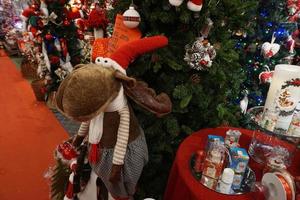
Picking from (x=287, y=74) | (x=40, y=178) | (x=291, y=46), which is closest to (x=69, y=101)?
(x=287, y=74)

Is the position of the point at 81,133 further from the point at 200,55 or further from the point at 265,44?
the point at 265,44

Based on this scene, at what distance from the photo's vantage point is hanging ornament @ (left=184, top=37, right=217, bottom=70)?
51.4 inches

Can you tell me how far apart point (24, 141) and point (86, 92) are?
188 centimetres

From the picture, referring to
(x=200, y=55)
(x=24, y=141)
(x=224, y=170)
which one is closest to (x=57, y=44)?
(x=24, y=141)

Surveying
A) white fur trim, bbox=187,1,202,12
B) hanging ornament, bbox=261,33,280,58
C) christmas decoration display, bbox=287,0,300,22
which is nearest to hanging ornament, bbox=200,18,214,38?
white fur trim, bbox=187,1,202,12

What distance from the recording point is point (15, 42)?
4.98 m

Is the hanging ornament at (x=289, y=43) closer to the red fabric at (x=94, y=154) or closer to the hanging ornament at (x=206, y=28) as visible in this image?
the hanging ornament at (x=206, y=28)

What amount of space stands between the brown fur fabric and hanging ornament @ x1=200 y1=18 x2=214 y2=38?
58 cm

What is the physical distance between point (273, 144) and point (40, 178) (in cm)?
175

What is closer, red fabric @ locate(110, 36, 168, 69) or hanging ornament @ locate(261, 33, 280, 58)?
red fabric @ locate(110, 36, 168, 69)

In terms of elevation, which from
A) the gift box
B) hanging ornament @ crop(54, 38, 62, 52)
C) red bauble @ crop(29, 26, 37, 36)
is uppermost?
red bauble @ crop(29, 26, 37, 36)

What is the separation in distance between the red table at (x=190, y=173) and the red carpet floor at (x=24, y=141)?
126 centimetres

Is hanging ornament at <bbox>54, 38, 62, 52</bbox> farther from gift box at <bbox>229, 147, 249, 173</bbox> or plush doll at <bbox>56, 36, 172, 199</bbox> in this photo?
gift box at <bbox>229, 147, 249, 173</bbox>

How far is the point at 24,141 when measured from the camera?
2574 mm
